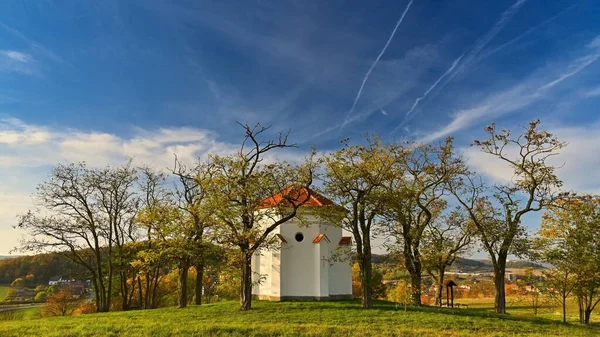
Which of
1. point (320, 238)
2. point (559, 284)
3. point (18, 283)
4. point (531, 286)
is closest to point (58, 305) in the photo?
point (18, 283)

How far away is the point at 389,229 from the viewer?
2583cm

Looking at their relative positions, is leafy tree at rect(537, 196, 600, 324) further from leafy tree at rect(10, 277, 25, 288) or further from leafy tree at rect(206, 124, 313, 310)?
leafy tree at rect(10, 277, 25, 288)

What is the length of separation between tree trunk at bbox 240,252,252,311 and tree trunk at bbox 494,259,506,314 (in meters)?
15.1

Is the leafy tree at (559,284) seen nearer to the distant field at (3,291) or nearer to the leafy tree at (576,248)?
the leafy tree at (576,248)

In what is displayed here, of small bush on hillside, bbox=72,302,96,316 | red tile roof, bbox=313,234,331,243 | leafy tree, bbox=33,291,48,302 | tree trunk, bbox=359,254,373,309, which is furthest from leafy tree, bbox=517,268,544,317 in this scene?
leafy tree, bbox=33,291,48,302

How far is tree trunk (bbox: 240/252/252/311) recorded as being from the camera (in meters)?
21.5

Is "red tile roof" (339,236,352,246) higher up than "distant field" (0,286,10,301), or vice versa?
"red tile roof" (339,236,352,246)

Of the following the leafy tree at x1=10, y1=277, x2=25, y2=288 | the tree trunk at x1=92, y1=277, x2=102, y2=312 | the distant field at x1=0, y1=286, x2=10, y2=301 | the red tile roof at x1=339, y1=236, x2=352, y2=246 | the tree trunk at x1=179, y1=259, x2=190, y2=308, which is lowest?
the distant field at x1=0, y1=286, x2=10, y2=301

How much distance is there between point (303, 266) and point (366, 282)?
5.75 m

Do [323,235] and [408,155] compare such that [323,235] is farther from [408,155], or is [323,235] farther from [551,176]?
[551,176]

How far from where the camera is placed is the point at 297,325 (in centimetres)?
1570

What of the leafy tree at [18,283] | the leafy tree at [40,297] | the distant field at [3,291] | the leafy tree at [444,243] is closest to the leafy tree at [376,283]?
the leafy tree at [444,243]

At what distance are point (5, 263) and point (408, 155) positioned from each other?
57.6m

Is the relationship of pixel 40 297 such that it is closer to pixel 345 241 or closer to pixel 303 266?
pixel 303 266
